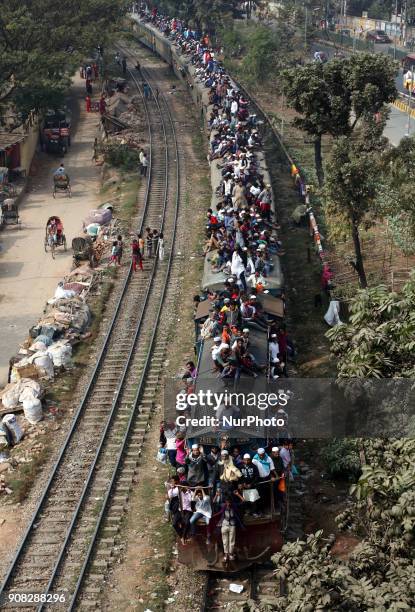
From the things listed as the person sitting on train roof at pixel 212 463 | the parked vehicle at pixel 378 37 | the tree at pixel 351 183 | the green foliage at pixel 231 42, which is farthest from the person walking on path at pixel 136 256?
the parked vehicle at pixel 378 37

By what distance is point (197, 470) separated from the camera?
1623 cm

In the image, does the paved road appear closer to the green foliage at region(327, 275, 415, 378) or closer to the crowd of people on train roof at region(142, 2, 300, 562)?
the crowd of people on train roof at region(142, 2, 300, 562)

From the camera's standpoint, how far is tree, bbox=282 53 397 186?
116ft

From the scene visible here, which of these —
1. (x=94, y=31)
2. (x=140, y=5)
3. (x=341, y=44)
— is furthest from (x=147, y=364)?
(x=140, y=5)

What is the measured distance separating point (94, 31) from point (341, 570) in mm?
47651

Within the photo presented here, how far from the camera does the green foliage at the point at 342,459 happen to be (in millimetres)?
18938

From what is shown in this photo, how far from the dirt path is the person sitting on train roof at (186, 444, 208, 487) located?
10.5 metres

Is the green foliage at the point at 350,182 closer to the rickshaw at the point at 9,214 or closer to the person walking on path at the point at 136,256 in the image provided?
the person walking on path at the point at 136,256

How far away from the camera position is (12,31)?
47.6 meters

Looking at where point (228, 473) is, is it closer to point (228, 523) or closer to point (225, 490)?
point (225, 490)

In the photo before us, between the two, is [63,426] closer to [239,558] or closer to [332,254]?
[239,558]

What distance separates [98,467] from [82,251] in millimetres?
14959

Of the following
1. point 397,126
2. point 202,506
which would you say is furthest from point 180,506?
point 397,126

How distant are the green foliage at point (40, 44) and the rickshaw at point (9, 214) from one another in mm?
9606
